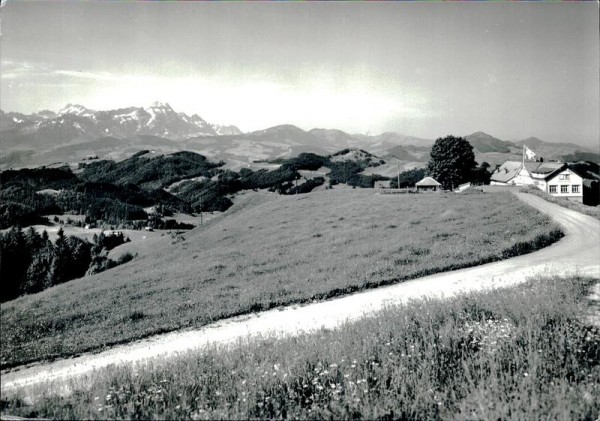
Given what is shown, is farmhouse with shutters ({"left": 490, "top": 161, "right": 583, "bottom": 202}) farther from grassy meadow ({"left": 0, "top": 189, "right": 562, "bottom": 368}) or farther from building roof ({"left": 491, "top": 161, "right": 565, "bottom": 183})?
grassy meadow ({"left": 0, "top": 189, "right": 562, "bottom": 368})

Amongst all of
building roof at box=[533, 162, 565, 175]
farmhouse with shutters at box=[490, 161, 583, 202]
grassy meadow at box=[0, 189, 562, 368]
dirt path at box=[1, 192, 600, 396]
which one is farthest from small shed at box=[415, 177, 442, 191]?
dirt path at box=[1, 192, 600, 396]

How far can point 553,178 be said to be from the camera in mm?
70938

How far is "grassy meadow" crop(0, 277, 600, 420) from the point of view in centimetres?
653

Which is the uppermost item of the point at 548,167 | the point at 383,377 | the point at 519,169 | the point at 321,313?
the point at 548,167

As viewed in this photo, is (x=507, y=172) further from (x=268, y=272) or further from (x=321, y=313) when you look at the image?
(x=321, y=313)

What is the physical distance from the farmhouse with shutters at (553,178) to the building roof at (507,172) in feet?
4.59

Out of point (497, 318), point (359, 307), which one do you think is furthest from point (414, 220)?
point (497, 318)

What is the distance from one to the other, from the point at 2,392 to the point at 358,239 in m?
26.0

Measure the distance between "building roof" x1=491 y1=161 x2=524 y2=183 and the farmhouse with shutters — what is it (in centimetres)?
140

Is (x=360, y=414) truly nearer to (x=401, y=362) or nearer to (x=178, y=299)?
(x=401, y=362)

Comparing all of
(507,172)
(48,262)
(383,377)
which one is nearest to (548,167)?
(507,172)

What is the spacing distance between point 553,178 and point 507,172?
2275 cm

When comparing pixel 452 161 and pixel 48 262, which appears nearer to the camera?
pixel 48 262

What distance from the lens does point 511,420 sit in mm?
6250
